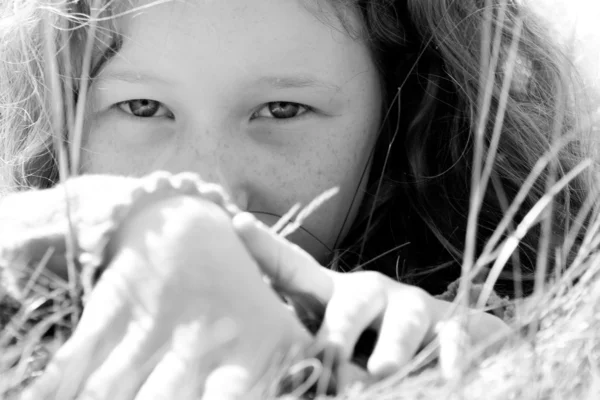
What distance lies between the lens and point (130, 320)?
810mm

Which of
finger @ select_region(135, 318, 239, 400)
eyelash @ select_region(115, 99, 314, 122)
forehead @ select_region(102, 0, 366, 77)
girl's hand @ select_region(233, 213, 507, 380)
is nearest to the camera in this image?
finger @ select_region(135, 318, 239, 400)

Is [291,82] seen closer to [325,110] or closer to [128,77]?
[325,110]

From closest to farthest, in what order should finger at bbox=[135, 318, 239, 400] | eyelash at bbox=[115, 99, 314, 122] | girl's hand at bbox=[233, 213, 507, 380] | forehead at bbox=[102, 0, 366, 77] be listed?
finger at bbox=[135, 318, 239, 400] < girl's hand at bbox=[233, 213, 507, 380] < forehead at bbox=[102, 0, 366, 77] < eyelash at bbox=[115, 99, 314, 122]

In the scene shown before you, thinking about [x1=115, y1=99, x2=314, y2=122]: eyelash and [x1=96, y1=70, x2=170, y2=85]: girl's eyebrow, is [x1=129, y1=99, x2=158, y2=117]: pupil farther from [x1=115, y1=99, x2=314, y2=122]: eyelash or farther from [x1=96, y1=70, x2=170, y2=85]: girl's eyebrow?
[x1=96, y1=70, x2=170, y2=85]: girl's eyebrow

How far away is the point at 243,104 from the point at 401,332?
1.08 meters

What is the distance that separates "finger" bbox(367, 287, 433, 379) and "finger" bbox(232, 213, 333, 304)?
3.3 inches

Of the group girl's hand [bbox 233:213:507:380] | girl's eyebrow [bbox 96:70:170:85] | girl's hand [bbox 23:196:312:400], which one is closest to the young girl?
girl's eyebrow [bbox 96:70:170:85]

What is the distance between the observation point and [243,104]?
185 centimetres

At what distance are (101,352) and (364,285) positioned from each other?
1.01 ft

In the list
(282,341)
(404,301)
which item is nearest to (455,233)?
(404,301)

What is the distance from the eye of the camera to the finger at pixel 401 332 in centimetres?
82

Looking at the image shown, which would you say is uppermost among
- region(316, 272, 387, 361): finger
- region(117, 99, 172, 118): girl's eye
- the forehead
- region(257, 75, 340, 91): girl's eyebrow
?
region(316, 272, 387, 361): finger

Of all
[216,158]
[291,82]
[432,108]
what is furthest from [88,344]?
[432,108]

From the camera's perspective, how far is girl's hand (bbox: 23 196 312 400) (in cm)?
76
